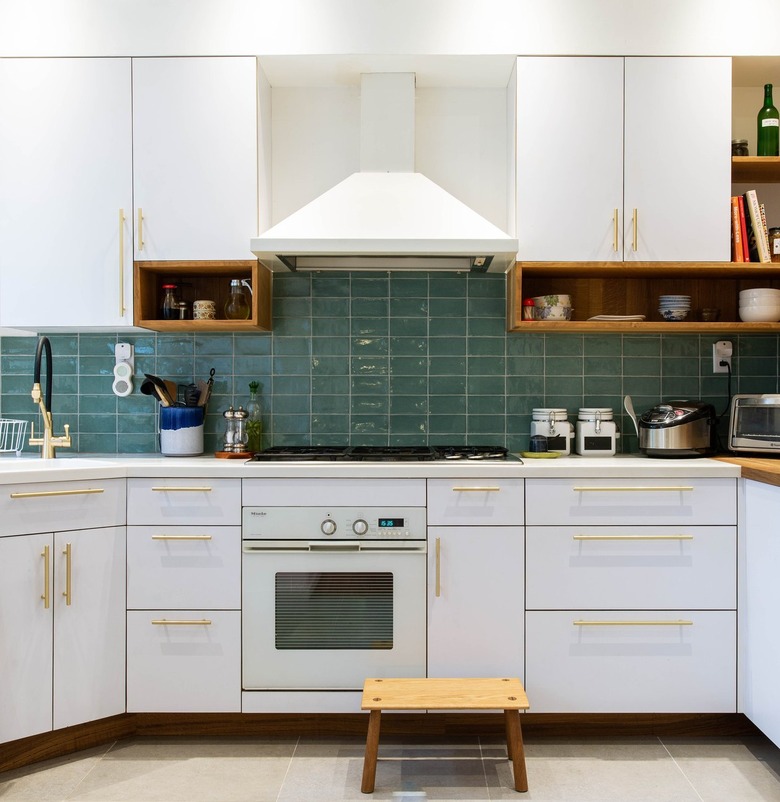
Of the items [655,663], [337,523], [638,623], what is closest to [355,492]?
[337,523]

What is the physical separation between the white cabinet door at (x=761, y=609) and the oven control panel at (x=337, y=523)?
1.04 m

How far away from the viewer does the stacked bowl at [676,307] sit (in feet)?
8.59

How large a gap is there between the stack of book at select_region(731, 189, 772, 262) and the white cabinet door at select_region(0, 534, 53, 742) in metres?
2.55

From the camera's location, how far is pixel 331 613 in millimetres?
2275

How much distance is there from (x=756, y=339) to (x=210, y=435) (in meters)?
2.28

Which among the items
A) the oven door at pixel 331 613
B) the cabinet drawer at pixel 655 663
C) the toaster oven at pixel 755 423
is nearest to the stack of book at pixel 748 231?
the toaster oven at pixel 755 423

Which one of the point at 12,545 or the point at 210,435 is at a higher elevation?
the point at 210,435

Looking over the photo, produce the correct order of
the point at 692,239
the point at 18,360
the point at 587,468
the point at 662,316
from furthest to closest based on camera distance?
1. the point at 18,360
2. the point at 662,316
3. the point at 692,239
4. the point at 587,468

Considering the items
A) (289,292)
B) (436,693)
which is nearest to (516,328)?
(289,292)

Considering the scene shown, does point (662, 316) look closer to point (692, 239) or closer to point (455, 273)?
point (692, 239)

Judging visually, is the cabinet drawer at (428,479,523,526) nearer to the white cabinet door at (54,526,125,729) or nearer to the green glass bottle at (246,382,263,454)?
the green glass bottle at (246,382,263,454)

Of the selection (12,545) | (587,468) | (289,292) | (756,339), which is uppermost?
(289,292)

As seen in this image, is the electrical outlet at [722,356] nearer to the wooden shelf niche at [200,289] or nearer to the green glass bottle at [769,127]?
the green glass bottle at [769,127]

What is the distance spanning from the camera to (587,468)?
2262mm
